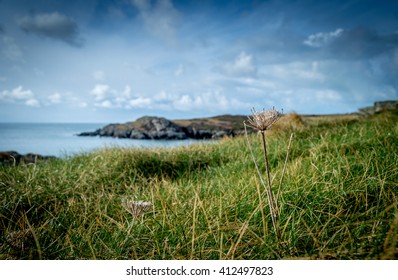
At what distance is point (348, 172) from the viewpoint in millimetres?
2346

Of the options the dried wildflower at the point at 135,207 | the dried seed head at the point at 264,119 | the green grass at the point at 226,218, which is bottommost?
the green grass at the point at 226,218

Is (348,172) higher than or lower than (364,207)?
higher

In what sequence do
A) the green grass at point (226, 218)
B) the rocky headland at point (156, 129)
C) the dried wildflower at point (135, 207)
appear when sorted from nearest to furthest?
the green grass at point (226, 218), the dried wildflower at point (135, 207), the rocky headland at point (156, 129)

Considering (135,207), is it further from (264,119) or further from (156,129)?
(156,129)

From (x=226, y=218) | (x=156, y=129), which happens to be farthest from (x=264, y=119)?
(x=156, y=129)

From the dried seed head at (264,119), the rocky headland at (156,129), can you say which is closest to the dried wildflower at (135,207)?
the dried seed head at (264,119)

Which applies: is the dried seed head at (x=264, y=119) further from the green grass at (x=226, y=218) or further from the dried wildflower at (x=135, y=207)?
the dried wildflower at (x=135, y=207)

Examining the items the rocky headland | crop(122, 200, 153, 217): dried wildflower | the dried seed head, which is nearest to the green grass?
crop(122, 200, 153, 217): dried wildflower

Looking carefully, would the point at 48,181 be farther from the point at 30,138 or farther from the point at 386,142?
the point at 386,142

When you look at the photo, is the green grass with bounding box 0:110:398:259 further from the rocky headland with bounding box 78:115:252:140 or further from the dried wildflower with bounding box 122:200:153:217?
the rocky headland with bounding box 78:115:252:140

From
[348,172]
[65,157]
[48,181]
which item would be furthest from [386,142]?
[65,157]

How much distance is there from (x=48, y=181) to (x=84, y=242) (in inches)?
63.4

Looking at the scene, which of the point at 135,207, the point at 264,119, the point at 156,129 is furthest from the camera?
the point at 156,129
